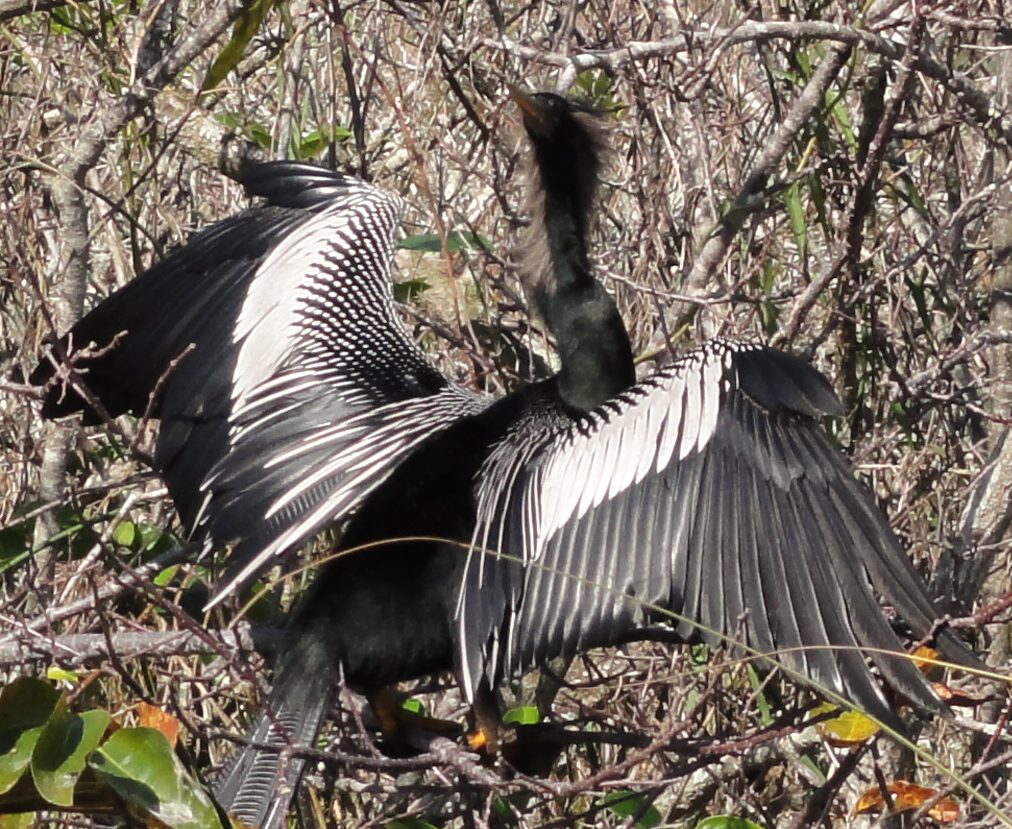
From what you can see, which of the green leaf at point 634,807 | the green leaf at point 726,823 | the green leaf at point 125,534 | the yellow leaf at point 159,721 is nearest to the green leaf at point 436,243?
the green leaf at point 125,534

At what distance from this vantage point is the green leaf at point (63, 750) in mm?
1780

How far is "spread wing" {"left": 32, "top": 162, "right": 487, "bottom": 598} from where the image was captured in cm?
290

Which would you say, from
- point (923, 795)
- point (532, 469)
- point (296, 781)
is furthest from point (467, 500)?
point (923, 795)

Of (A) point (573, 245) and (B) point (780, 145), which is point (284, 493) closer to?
(A) point (573, 245)

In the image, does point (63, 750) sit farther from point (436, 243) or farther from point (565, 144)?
point (436, 243)

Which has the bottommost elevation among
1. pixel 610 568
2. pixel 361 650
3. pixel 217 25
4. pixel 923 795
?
pixel 923 795

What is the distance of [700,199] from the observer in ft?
11.1

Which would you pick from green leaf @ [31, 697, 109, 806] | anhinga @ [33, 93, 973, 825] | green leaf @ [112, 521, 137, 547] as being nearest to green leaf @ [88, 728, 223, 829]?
green leaf @ [31, 697, 109, 806]

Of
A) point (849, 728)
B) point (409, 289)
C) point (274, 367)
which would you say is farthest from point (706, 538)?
point (409, 289)

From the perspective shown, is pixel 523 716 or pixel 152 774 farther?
pixel 523 716

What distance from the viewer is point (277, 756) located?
2473 mm

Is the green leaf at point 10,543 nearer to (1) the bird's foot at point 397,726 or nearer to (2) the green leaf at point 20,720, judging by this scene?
(1) the bird's foot at point 397,726

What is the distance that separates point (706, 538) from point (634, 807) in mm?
625

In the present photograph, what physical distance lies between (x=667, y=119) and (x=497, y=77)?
15.5 inches
